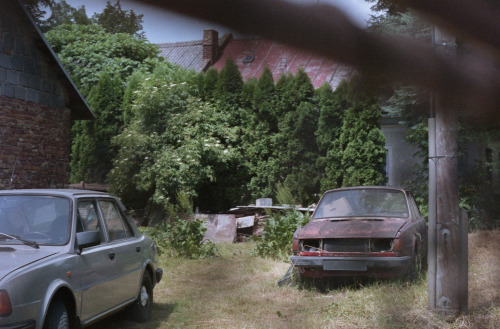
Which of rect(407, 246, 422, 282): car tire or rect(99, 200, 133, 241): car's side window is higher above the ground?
rect(99, 200, 133, 241): car's side window

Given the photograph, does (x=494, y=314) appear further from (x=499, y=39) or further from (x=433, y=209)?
(x=499, y=39)

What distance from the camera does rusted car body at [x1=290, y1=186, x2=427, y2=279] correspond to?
20.5ft

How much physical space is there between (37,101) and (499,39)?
1026cm

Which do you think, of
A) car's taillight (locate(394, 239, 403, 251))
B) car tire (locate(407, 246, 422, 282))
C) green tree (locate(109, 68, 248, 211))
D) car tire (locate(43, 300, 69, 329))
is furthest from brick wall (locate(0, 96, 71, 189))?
car tire (locate(407, 246, 422, 282))

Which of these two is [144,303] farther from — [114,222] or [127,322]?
[114,222]

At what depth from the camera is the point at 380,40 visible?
2.30 ft

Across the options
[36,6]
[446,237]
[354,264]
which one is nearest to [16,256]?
[36,6]

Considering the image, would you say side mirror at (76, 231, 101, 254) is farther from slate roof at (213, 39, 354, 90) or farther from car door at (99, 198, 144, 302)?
slate roof at (213, 39, 354, 90)

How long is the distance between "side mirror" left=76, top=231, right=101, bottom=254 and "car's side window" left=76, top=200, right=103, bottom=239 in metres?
0.21

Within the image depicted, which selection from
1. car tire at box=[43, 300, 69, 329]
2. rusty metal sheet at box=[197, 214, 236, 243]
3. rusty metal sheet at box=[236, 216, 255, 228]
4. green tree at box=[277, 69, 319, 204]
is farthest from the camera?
rusty metal sheet at box=[236, 216, 255, 228]

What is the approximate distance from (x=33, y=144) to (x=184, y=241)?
137 inches

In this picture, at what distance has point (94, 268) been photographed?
4.29 meters

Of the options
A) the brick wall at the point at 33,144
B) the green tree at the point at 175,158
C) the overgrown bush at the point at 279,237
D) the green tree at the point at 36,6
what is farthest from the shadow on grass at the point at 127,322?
the green tree at the point at 175,158

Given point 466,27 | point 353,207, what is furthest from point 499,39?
point 353,207
